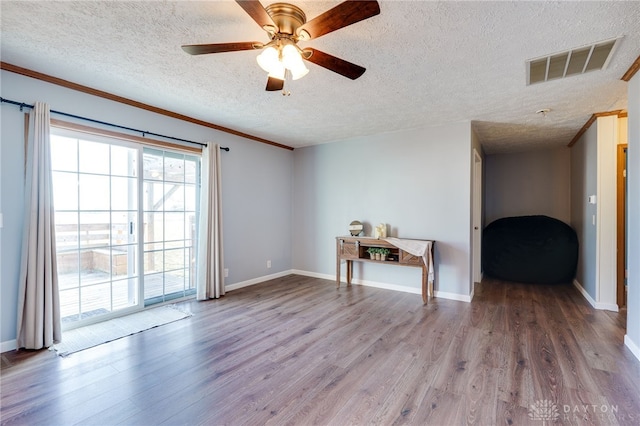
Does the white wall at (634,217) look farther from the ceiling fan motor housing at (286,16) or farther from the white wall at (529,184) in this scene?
the white wall at (529,184)

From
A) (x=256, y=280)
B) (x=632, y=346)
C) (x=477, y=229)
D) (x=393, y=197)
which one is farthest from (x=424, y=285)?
(x=256, y=280)

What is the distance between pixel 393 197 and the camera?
448cm

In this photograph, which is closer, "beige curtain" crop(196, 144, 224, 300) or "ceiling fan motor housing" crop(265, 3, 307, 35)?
"ceiling fan motor housing" crop(265, 3, 307, 35)

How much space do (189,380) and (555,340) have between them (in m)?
3.15

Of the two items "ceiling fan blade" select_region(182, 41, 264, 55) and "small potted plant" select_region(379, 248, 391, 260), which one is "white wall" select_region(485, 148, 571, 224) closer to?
"small potted plant" select_region(379, 248, 391, 260)

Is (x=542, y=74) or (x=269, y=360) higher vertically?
(x=542, y=74)

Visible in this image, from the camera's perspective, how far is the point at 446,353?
2477 mm

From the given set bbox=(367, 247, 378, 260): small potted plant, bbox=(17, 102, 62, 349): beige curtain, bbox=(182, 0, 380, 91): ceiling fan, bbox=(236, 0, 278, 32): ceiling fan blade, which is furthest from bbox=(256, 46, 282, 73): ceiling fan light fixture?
bbox=(367, 247, 378, 260): small potted plant

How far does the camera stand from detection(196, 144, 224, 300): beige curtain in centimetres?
388

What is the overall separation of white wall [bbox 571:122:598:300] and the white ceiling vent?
178 centimetres

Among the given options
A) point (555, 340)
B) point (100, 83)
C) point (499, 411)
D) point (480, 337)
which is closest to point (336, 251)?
point (480, 337)

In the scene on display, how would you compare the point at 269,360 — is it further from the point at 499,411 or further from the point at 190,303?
the point at 190,303

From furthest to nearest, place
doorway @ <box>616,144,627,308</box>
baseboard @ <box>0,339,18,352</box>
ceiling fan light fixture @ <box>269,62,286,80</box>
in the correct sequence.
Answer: doorway @ <box>616,144,627,308</box> < baseboard @ <box>0,339,18,352</box> < ceiling fan light fixture @ <box>269,62,286,80</box>

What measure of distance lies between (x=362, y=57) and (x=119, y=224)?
3089 mm
